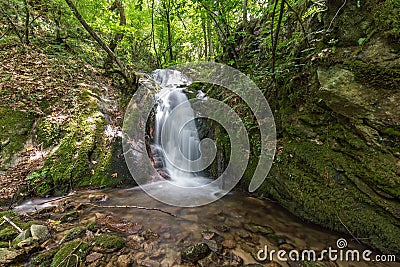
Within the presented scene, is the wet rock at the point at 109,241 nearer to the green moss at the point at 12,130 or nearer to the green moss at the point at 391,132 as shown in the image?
the green moss at the point at 12,130

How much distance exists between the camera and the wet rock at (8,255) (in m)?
1.96

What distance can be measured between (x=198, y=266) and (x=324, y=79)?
3.08m

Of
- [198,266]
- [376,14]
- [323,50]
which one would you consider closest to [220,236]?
[198,266]

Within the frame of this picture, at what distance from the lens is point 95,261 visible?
2.16m

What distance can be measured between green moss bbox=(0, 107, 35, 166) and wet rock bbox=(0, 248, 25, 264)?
7.26ft

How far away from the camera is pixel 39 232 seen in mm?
2396

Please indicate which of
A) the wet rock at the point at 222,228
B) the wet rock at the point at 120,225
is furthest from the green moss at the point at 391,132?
the wet rock at the point at 120,225

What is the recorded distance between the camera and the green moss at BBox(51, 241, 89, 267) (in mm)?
2021

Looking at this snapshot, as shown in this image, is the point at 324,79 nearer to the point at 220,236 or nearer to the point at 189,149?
the point at 220,236

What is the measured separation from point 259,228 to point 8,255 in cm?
324

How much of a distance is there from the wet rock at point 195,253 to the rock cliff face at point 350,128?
6.00ft

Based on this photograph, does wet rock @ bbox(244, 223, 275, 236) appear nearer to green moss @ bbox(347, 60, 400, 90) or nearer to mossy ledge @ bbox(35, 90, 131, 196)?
green moss @ bbox(347, 60, 400, 90)

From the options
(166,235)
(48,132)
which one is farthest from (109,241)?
(48,132)

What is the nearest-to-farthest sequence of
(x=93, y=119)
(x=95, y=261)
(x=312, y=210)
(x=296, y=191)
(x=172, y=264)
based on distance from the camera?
(x=95, y=261)
(x=172, y=264)
(x=312, y=210)
(x=296, y=191)
(x=93, y=119)
